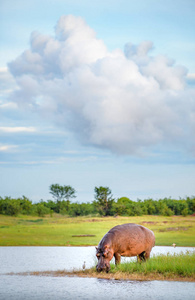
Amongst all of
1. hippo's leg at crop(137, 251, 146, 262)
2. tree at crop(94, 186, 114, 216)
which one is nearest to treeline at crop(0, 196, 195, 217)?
tree at crop(94, 186, 114, 216)

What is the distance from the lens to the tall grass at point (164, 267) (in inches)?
562

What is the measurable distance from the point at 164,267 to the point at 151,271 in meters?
0.45

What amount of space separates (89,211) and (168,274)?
2138 inches

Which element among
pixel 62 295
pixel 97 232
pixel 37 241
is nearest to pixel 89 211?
pixel 97 232

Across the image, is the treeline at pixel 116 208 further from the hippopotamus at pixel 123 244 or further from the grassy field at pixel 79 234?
the hippopotamus at pixel 123 244

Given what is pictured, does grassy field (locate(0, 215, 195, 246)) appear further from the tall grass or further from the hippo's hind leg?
the tall grass

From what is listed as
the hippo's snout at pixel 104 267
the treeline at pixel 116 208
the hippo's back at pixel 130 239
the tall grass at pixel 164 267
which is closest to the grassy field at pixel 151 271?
the tall grass at pixel 164 267

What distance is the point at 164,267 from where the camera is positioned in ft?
47.9

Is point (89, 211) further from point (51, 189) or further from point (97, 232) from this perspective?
point (97, 232)

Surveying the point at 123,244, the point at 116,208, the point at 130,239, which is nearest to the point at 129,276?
the point at 123,244

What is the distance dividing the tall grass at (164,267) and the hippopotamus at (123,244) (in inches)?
16.8

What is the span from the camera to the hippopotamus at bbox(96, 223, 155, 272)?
14305 millimetres

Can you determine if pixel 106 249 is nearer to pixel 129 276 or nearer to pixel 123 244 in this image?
pixel 123 244

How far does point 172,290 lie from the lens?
11.9 metres
